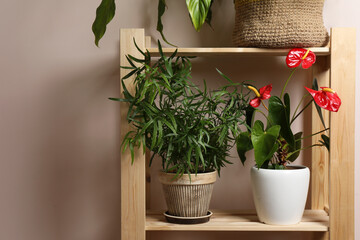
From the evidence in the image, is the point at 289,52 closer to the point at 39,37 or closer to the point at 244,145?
the point at 244,145

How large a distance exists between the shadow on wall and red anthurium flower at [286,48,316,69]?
0.71 metres

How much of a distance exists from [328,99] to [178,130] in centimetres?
47

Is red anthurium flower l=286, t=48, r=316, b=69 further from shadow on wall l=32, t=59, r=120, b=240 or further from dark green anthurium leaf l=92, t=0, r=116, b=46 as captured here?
shadow on wall l=32, t=59, r=120, b=240

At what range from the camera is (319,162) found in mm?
1605

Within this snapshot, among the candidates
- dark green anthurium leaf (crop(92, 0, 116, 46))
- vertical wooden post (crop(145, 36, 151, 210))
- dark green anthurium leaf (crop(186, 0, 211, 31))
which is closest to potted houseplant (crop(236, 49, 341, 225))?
dark green anthurium leaf (crop(186, 0, 211, 31))


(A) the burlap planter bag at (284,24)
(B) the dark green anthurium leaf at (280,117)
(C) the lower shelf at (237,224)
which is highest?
(A) the burlap planter bag at (284,24)

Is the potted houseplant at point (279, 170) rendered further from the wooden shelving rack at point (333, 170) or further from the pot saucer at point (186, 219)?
the pot saucer at point (186, 219)

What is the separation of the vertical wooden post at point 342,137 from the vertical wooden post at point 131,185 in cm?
62

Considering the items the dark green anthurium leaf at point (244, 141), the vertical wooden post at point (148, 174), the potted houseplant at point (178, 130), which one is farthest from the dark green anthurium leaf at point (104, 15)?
the dark green anthurium leaf at point (244, 141)

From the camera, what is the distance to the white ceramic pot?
4.41 ft

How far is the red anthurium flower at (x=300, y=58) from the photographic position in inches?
52.1

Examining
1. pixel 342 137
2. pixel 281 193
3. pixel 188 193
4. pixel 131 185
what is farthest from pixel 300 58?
pixel 131 185

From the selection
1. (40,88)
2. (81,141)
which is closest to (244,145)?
(81,141)

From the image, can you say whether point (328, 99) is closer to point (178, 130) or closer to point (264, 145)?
point (264, 145)
